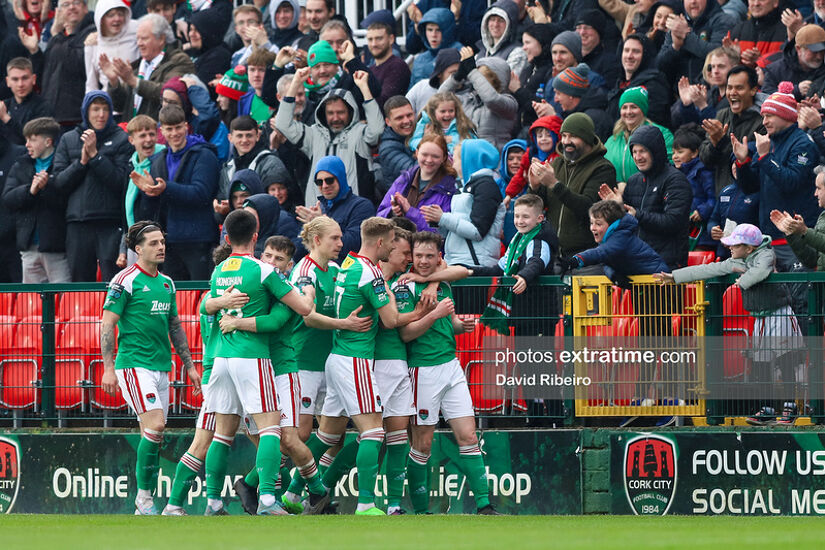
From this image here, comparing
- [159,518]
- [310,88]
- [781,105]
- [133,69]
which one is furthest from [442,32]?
[159,518]

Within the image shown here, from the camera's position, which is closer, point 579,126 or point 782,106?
point 782,106

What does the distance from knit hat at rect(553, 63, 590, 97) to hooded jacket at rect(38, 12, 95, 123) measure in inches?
257

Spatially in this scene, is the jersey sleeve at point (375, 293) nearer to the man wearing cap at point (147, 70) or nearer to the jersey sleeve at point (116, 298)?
the jersey sleeve at point (116, 298)

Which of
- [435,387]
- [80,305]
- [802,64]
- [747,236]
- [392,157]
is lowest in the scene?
[435,387]

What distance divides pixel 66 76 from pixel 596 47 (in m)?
6.81

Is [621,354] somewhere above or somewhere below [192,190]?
below

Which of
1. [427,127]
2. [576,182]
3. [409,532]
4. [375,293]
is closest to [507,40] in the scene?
[427,127]

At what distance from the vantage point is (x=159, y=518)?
11.7m

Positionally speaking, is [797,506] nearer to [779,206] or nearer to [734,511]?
[734,511]

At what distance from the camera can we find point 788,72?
1535cm

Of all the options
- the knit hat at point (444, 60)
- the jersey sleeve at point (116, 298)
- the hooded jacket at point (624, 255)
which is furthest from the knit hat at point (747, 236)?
the knit hat at point (444, 60)

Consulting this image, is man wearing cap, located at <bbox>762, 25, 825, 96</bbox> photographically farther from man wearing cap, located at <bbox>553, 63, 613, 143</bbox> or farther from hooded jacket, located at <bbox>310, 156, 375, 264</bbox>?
hooded jacket, located at <bbox>310, 156, 375, 264</bbox>

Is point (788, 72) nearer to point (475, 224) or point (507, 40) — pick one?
point (475, 224)

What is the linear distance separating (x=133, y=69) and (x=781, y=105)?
9011 mm
